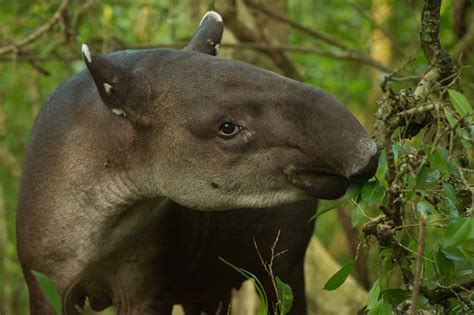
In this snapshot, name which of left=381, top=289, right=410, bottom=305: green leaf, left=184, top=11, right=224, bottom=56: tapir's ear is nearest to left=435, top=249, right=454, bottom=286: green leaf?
left=381, top=289, right=410, bottom=305: green leaf

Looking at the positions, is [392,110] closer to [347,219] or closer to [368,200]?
[368,200]

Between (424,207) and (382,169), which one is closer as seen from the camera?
(424,207)

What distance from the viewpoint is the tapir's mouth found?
468cm

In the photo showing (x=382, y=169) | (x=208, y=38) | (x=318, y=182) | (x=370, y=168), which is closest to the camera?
(x=382, y=169)

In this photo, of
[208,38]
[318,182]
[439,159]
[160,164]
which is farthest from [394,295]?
[208,38]

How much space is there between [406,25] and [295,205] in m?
5.72

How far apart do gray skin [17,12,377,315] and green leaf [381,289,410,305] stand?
55 cm

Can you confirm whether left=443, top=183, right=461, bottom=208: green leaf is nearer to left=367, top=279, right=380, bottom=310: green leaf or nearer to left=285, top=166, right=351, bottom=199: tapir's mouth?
left=367, top=279, right=380, bottom=310: green leaf

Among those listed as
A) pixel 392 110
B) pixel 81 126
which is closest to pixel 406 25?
pixel 81 126

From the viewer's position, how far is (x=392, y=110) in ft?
13.3

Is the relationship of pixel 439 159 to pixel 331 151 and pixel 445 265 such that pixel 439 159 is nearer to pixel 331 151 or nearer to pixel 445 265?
pixel 445 265

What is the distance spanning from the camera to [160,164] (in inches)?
203

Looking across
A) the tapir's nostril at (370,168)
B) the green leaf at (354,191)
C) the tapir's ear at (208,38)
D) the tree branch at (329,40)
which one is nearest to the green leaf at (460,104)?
the tapir's nostril at (370,168)

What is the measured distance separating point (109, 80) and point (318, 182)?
3.75 ft
